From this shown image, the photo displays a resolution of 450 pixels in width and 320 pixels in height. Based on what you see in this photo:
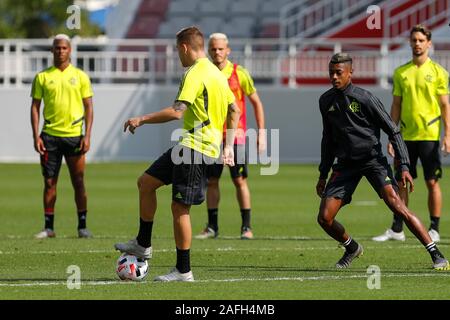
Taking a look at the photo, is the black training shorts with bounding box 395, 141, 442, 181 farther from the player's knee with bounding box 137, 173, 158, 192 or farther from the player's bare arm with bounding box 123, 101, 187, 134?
the player's bare arm with bounding box 123, 101, 187, 134

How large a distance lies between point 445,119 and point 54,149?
4.70 meters

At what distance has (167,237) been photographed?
15.7 m

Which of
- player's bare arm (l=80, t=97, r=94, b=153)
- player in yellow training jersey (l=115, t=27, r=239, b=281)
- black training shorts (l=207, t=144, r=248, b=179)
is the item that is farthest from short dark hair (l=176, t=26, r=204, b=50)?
player's bare arm (l=80, t=97, r=94, b=153)

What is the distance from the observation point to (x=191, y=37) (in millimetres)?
10625

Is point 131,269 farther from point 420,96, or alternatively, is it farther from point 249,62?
point 249,62

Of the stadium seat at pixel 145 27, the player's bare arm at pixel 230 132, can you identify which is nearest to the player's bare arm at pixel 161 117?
the player's bare arm at pixel 230 132

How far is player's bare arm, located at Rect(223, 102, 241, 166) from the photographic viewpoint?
1098cm

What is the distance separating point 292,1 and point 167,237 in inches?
1096

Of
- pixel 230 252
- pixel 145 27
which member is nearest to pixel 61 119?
pixel 230 252

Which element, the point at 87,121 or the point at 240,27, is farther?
the point at 240,27

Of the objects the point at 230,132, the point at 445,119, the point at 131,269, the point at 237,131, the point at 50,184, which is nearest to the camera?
the point at 131,269

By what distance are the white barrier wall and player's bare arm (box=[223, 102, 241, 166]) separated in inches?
824

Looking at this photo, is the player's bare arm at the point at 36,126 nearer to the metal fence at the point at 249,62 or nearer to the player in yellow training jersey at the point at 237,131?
the player in yellow training jersey at the point at 237,131
